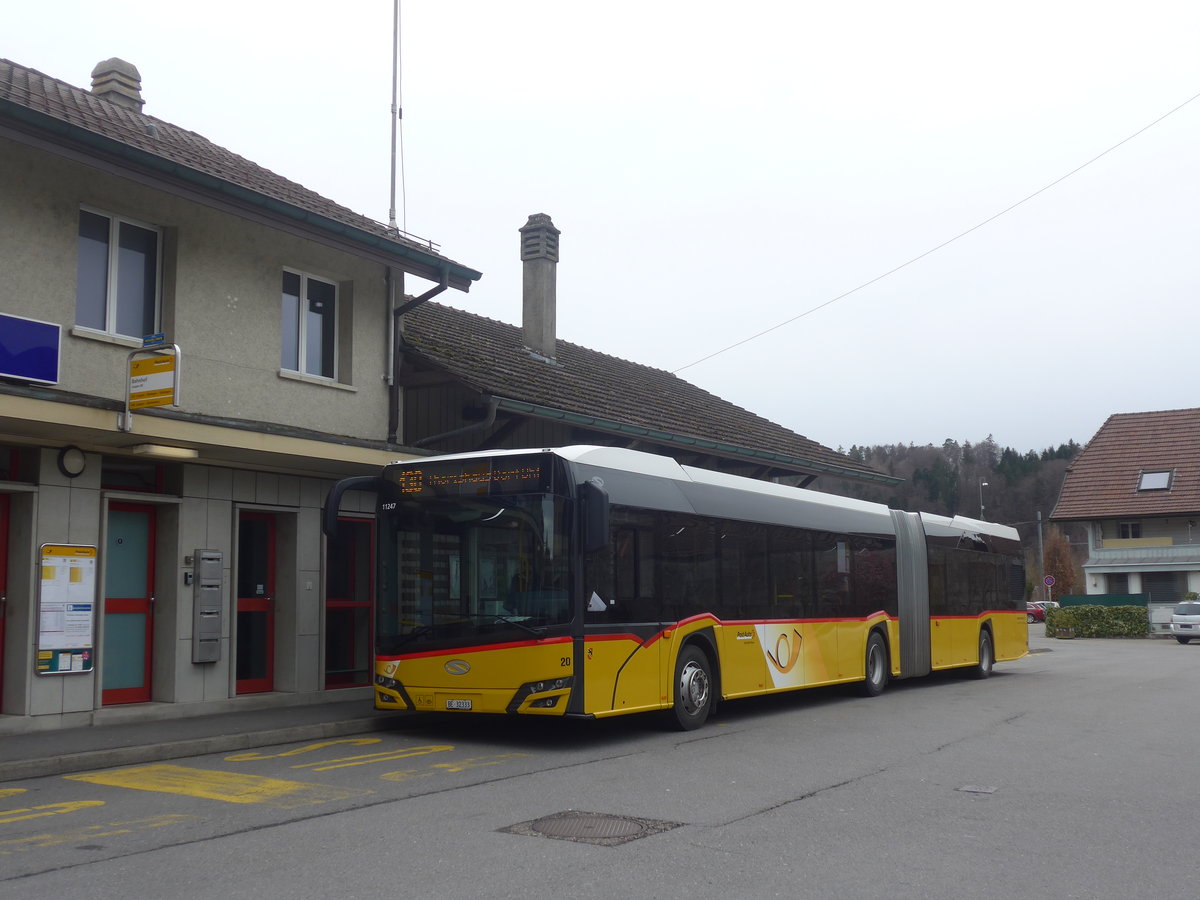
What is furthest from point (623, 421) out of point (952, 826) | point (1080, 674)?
point (952, 826)

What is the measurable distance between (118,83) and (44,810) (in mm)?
12275

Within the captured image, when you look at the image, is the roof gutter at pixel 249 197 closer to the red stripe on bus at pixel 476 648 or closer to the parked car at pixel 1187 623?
the red stripe on bus at pixel 476 648

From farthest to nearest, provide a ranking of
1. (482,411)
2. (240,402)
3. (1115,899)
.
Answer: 1. (482,411)
2. (240,402)
3. (1115,899)

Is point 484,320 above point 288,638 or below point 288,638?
above

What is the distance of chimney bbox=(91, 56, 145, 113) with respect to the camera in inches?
670

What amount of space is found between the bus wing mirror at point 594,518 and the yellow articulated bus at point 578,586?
0.01 meters

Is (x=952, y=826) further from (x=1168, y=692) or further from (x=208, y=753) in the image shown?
(x=1168, y=692)

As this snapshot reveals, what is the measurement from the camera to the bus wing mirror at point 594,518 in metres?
10.9

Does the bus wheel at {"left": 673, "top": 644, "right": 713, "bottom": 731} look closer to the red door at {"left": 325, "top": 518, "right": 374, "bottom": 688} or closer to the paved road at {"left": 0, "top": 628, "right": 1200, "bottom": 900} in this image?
the paved road at {"left": 0, "top": 628, "right": 1200, "bottom": 900}

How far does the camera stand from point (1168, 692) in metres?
18.4

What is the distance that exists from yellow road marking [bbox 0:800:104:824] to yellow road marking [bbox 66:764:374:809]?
0.62 m

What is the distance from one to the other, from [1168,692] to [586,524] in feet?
38.9

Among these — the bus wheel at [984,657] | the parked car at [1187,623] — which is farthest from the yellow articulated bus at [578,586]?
the parked car at [1187,623]

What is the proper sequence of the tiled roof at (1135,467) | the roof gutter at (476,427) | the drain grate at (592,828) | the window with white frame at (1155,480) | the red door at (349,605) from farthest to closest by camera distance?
1. the window with white frame at (1155,480)
2. the tiled roof at (1135,467)
3. the roof gutter at (476,427)
4. the red door at (349,605)
5. the drain grate at (592,828)
